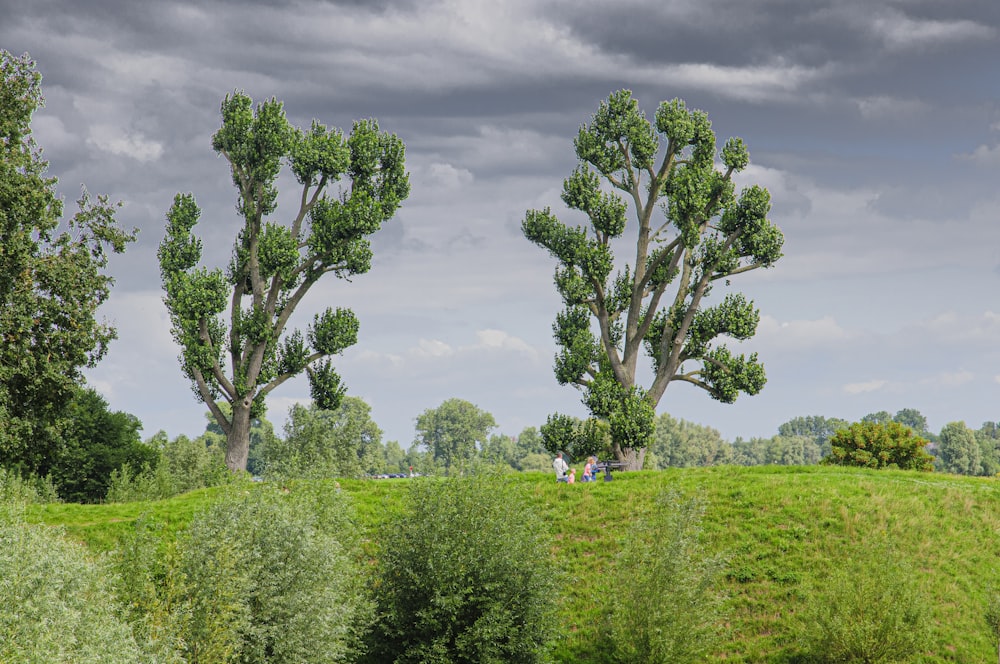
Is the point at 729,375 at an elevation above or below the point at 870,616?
above

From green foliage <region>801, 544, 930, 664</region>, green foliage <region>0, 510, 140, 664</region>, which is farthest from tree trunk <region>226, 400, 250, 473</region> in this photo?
green foliage <region>801, 544, 930, 664</region>

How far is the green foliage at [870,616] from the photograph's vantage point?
28328 mm

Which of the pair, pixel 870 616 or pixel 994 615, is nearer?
pixel 870 616

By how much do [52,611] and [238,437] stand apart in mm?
30102

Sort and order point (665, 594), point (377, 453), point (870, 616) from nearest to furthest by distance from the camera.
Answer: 1. point (665, 594)
2. point (870, 616)
3. point (377, 453)

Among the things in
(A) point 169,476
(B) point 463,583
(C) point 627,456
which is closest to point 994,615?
(B) point 463,583

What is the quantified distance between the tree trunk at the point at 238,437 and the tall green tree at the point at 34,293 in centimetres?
1044

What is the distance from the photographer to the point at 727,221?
52.1 m

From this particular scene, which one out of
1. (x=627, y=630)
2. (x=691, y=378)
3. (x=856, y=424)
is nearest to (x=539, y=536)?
(x=627, y=630)

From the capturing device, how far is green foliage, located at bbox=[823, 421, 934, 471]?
55.8 metres

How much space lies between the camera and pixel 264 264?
48.3m

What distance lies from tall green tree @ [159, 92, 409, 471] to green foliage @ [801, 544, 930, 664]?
2959 cm

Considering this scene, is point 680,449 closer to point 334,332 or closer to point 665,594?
point 334,332

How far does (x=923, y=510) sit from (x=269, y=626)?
27359 mm
